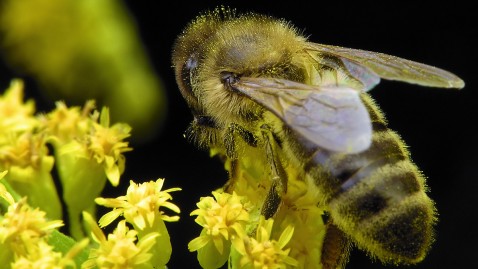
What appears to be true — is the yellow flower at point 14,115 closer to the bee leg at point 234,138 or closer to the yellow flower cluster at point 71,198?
the yellow flower cluster at point 71,198

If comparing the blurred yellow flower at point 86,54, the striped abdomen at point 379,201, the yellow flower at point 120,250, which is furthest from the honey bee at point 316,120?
the blurred yellow flower at point 86,54

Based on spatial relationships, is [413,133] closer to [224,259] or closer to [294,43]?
[294,43]

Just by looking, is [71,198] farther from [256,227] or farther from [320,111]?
[320,111]

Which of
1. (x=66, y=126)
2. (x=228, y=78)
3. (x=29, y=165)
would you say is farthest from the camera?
(x=66, y=126)

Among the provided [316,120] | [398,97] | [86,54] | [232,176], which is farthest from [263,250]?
[398,97]

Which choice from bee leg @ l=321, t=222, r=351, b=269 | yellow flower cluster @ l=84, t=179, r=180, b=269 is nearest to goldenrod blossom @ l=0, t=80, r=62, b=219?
yellow flower cluster @ l=84, t=179, r=180, b=269

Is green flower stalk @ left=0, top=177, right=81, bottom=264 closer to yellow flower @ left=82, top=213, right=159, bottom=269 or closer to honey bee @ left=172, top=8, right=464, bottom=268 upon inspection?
yellow flower @ left=82, top=213, right=159, bottom=269
